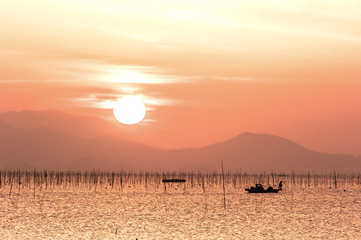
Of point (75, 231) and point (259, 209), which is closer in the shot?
point (75, 231)

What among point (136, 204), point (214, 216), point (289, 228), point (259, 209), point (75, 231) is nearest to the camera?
point (75, 231)

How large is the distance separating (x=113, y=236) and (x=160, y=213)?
56.3 ft

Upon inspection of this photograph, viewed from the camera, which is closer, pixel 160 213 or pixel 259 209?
pixel 160 213

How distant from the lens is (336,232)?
1558 inches

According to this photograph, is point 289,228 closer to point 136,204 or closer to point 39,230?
point 39,230

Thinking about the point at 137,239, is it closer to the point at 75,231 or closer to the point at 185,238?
the point at 185,238

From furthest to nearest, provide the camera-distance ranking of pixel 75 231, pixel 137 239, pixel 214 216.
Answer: pixel 214 216, pixel 75 231, pixel 137 239

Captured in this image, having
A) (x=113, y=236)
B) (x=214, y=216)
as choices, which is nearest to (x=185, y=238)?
(x=113, y=236)

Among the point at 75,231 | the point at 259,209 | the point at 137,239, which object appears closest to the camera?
the point at 137,239

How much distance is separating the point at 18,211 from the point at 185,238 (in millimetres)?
23924

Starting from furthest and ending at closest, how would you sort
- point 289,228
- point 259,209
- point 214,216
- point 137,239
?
point 259,209 → point 214,216 → point 289,228 → point 137,239

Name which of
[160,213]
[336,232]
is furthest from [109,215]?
[336,232]

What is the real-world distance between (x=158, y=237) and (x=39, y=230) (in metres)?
8.84

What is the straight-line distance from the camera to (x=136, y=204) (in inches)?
2532
